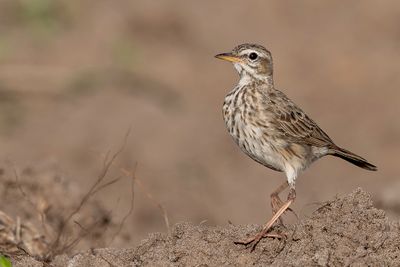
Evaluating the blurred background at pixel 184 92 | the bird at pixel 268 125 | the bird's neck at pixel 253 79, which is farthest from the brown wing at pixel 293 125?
the blurred background at pixel 184 92

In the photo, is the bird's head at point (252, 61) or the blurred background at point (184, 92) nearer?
the bird's head at point (252, 61)

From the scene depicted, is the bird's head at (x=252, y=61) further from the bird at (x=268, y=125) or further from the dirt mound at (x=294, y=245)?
the dirt mound at (x=294, y=245)

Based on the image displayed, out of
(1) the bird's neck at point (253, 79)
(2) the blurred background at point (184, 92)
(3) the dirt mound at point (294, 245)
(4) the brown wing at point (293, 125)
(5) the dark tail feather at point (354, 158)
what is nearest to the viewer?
(3) the dirt mound at point (294, 245)

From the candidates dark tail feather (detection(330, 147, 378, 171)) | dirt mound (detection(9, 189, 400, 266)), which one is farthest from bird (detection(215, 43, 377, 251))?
dirt mound (detection(9, 189, 400, 266))

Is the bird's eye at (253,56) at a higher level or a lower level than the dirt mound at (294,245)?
higher

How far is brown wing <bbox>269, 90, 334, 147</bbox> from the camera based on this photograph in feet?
23.3

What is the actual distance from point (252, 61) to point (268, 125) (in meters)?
0.76

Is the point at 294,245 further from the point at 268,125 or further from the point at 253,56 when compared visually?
the point at 253,56

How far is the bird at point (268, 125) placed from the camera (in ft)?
22.7

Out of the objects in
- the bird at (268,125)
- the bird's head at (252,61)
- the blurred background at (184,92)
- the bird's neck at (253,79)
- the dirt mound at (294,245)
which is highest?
the blurred background at (184,92)

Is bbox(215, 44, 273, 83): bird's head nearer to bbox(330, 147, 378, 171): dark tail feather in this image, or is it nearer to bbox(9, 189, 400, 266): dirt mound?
bbox(330, 147, 378, 171): dark tail feather

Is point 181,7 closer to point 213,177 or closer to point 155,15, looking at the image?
point 155,15

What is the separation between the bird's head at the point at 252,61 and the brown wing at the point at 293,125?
22 cm

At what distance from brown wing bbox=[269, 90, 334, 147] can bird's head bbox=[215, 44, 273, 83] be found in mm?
222
